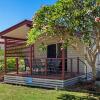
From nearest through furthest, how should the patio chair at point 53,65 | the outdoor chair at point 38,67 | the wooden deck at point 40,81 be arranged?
the wooden deck at point 40,81, the patio chair at point 53,65, the outdoor chair at point 38,67

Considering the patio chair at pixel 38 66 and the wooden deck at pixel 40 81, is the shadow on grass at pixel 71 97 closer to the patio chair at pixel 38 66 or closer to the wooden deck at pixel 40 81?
the wooden deck at pixel 40 81

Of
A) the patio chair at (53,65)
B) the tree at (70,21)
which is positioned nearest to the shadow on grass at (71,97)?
the tree at (70,21)

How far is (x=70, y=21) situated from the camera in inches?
442

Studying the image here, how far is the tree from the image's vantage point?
11.0m

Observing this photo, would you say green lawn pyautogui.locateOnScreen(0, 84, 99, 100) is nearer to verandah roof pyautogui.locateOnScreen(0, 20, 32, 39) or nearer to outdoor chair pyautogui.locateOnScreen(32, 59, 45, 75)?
outdoor chair pyautogui.locateOnScreen(32, 59, 45, 75)

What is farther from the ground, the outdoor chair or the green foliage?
the green foliage

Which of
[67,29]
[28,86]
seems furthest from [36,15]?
[28,86]

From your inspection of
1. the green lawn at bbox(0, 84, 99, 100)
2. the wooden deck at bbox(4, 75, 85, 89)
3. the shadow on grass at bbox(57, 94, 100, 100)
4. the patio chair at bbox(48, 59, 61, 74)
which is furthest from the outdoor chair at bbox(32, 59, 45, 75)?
the shadow on grass at bbox(57, 94, 100, 100)

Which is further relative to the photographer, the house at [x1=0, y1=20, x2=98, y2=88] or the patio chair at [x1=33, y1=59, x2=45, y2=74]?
the patio chair at [x1=33, y1=59, x2=45, y2=74]

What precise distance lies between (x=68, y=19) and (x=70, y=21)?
0.43 feet

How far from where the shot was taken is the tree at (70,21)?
36.1 feet

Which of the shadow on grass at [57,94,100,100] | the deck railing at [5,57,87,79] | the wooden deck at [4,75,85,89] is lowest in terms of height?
the shadow on grass at [57,94,100,100]

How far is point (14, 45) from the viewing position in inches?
787

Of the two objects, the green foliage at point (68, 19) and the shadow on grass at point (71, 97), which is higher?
the green foliage at point (68, 19)
